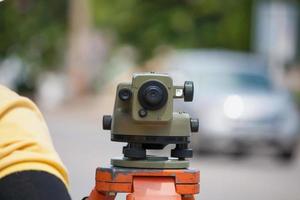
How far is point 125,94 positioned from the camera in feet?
7.79

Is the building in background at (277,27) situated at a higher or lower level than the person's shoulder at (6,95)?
higher

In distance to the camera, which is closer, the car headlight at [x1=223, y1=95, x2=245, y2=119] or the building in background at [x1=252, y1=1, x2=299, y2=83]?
the car headlight at [x1=223, y1=95, x2=245, y2=119]

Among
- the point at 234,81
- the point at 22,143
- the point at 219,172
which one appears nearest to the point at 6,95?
the point at 22,143

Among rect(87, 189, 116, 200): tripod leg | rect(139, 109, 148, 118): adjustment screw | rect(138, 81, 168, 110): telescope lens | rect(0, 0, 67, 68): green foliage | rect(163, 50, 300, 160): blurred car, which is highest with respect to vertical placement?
rect(0, 0, 67, 68): green foliage

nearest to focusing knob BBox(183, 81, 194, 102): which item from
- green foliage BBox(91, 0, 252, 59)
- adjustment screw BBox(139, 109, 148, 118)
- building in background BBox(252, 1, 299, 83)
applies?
adjustment screw BBox(139, 109, 148, 118)

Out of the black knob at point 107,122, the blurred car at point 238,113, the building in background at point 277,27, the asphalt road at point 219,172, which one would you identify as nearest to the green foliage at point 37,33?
the building in background at point 277,27

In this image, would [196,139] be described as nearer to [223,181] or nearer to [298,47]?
[223,181]

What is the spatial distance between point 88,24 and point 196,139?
18569 mm

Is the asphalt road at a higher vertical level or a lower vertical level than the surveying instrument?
lower

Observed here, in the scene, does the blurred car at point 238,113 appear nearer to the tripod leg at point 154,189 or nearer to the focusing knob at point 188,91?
the focusing knob at point 188,91

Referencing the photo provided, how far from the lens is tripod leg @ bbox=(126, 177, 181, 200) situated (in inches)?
89.9

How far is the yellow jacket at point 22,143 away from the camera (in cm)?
191

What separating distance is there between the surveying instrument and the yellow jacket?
0.38 metres

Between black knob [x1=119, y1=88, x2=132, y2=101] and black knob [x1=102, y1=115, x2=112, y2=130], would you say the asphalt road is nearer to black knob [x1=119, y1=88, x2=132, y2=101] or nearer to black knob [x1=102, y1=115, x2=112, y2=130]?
black knob [x1=102, y1=115, x2=112, y2=130]
